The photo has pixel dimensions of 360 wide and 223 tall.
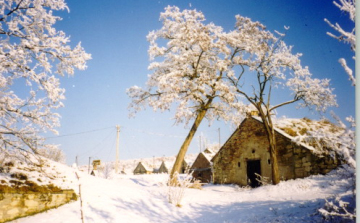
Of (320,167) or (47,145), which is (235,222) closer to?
(47,145)

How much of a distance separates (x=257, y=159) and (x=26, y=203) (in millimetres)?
11375

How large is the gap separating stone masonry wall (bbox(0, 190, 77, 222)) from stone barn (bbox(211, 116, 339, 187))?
7225mm

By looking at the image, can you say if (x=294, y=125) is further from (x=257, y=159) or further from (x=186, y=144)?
(x=186, y=144)

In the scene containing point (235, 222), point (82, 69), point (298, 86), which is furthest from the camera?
point (298, 86)

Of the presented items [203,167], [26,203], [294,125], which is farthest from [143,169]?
[26,203]

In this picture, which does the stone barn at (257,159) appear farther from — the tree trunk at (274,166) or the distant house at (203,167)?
the distant house at (203,167)

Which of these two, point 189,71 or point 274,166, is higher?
point 189,71

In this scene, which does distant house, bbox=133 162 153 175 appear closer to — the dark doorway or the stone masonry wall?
the dark doorway

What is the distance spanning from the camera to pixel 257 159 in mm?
12484

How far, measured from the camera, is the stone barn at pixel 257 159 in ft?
32.1

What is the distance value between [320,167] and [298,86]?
397 centimetres

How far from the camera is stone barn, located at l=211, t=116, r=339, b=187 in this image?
9.78 metres

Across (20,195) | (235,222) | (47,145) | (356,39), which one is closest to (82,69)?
(47,145)

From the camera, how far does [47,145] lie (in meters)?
4.59
